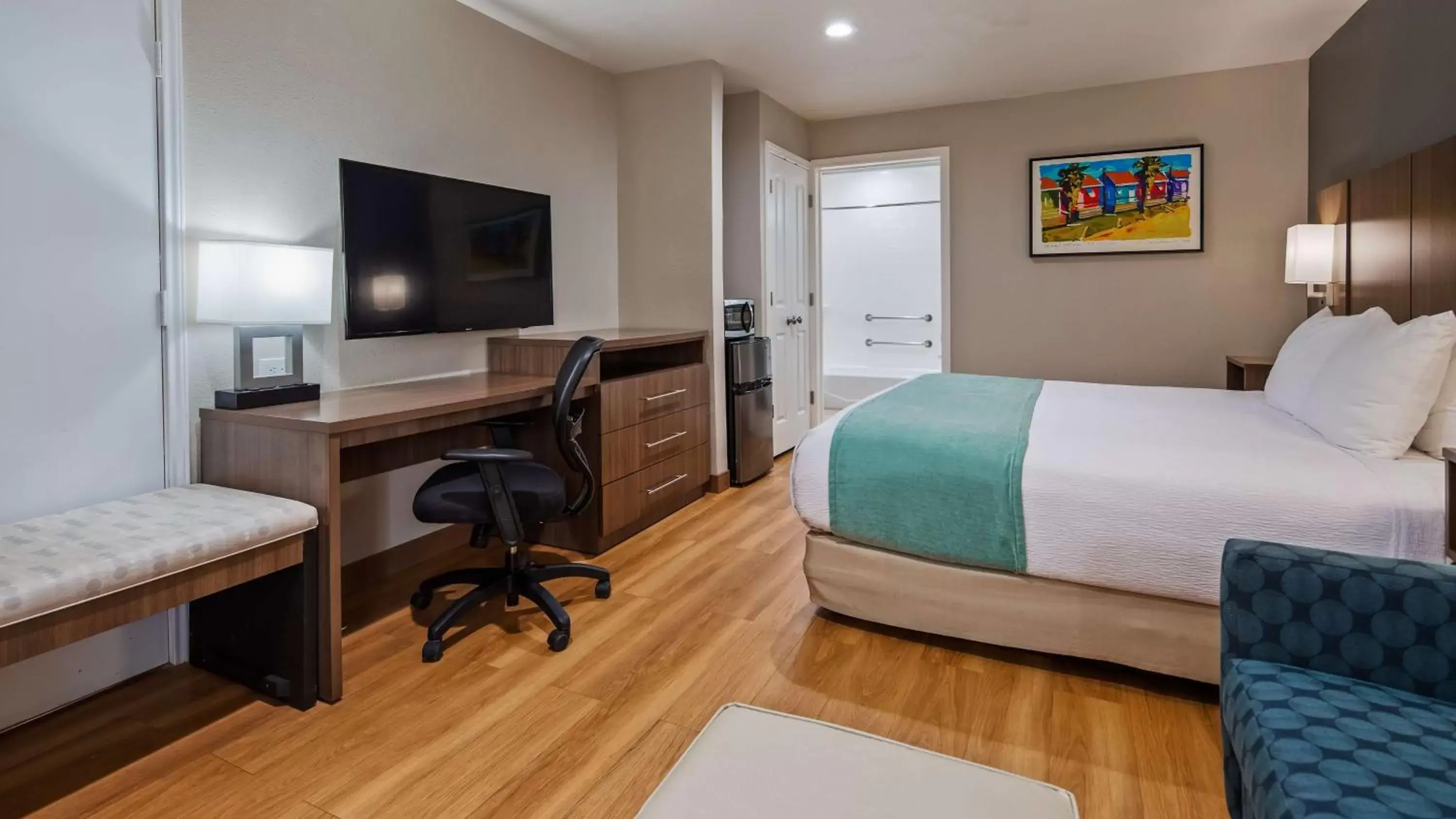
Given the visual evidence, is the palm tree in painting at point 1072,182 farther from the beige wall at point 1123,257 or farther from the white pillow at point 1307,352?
the white pillow at point 1307,352

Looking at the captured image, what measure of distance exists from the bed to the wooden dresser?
3.46 ft

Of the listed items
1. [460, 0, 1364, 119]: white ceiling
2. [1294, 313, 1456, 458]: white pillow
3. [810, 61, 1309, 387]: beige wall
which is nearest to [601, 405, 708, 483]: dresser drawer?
[460, 0, 1364, 119]: white ceiling

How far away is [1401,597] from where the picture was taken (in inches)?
49.9

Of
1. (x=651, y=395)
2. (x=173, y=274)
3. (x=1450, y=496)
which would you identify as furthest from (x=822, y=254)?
(x=1450, y=496)

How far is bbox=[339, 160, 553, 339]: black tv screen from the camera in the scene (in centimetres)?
281

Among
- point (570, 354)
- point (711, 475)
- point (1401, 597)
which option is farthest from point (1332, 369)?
point (711, 475)

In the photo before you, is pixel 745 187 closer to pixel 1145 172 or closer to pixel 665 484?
pixel 665 484

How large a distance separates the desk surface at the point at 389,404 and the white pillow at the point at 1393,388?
2.56 metres

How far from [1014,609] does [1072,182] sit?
353 centimetres

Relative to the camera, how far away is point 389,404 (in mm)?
2451

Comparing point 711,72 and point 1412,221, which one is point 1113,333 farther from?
point 711,72

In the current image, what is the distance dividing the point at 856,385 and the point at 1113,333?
2.82m

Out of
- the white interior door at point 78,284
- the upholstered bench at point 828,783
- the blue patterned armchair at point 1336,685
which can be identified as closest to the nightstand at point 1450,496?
the blue patterned armchair at point 1336,685

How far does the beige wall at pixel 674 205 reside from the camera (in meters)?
4.18
